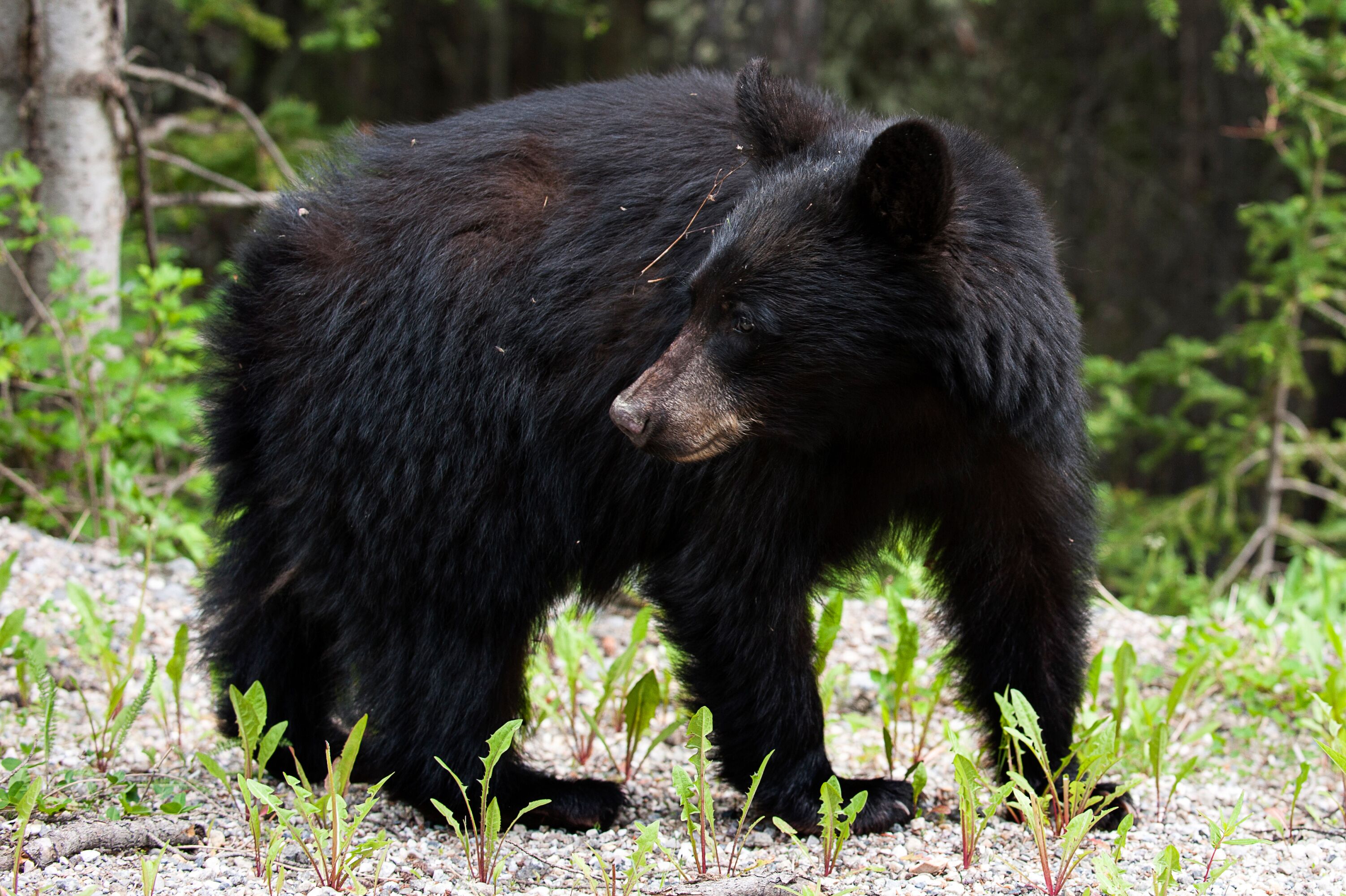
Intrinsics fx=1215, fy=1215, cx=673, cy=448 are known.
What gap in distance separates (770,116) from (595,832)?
1.97 m

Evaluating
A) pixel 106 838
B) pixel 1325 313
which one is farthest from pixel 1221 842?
pixel 1325 313

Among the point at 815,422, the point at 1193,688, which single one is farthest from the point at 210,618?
the point at 1193,688

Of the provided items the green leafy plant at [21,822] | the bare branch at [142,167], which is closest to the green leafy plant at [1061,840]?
the green leafy plant at [21,822]

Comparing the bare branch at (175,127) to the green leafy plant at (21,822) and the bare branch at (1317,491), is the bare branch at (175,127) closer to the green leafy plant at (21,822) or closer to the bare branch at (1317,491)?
the green leafy plant at (21,822)

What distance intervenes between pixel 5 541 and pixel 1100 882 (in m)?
4.20

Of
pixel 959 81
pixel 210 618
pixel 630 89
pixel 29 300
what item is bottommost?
pixel 210 618

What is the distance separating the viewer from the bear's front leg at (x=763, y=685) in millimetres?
3168

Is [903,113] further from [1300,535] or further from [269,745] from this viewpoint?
[1300,535]

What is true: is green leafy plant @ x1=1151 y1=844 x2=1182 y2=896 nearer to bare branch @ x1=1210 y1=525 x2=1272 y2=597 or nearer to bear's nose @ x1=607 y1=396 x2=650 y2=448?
bear's nose @ x1=607 y1=396 x2=650 y2=448

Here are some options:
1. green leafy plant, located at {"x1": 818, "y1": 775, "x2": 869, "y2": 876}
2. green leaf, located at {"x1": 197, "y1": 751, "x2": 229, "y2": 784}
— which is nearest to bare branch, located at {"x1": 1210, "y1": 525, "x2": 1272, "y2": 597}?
green leafy plant, located at {"x1": 818, "y1": 775, "x2": 869, "y2": 876}

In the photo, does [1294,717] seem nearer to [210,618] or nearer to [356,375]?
[356,375]

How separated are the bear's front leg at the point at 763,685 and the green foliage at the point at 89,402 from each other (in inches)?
95.7

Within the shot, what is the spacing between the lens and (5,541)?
4.76m

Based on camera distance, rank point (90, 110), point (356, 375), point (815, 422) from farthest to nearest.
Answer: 1. point (90, 110)
2. point (356, 375)
3. point (815, 422)
